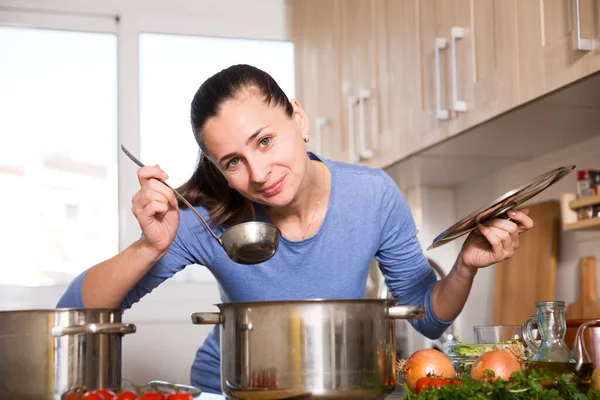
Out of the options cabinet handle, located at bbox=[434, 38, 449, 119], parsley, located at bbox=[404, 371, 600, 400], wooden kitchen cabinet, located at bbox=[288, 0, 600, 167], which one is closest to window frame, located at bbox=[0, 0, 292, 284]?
wooden kitchen cabinet, located at bbox=[288, 0, 600, 167]

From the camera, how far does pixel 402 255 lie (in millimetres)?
1599

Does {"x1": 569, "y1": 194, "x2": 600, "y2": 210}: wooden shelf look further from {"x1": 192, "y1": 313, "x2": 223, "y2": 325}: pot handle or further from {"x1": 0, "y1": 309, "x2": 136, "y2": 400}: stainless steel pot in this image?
{"x1": 0, "y1": 309, "x2": 136, "y2": 400}: stainless steel pot

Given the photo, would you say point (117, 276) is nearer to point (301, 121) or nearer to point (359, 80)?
point (301, 121)

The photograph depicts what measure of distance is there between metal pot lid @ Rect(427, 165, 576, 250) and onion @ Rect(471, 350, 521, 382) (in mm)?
180

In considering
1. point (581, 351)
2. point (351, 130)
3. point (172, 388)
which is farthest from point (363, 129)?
point (172, 388)

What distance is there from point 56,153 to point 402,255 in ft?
6.83

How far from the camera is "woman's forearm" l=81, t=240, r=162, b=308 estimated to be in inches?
54.2

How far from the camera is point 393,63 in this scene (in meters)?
2.53

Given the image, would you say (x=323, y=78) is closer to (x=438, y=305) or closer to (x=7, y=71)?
(x=7, y=71)

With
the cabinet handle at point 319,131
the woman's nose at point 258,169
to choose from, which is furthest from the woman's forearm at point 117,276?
the cabinet handle at point 319,131

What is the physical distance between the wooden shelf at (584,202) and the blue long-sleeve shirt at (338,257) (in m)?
0.56

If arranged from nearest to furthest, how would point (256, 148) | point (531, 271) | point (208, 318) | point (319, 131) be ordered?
1. point (208, 318)
2. point (256, 148)
3. point (531, 271)
4. point (319, 131)

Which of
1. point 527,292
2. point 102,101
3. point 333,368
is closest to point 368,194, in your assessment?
point 333,368

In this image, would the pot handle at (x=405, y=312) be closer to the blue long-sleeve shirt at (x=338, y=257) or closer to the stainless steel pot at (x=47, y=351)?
the stainless steel pot at (x=47, y=351)
